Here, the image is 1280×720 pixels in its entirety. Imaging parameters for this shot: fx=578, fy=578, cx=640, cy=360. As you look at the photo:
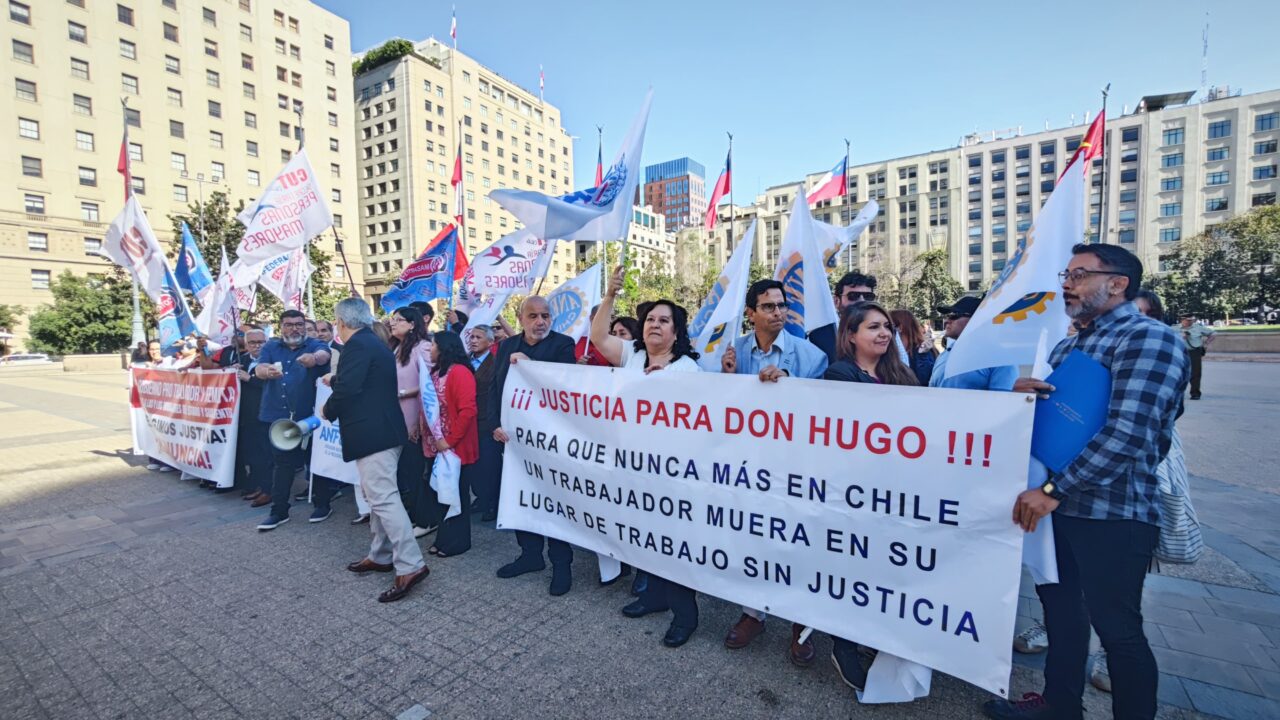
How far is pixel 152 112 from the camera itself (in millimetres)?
47438

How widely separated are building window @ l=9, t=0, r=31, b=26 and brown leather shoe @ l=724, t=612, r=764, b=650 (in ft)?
212

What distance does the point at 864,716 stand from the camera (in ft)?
8.30

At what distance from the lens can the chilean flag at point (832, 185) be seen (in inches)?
579

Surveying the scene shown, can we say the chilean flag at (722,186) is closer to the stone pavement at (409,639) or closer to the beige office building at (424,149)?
the stone pavement at (409,639)

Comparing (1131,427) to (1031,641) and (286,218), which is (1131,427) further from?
(286,218)

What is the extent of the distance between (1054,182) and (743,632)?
79.4m

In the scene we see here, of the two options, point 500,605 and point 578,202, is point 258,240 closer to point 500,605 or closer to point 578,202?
point 578,202

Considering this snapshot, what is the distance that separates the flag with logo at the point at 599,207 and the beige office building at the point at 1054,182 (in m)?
61.8

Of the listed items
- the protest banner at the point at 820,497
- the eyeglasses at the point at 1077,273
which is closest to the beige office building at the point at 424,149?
the protest banner at the point at 820,497

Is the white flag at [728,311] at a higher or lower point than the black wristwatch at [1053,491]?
higher

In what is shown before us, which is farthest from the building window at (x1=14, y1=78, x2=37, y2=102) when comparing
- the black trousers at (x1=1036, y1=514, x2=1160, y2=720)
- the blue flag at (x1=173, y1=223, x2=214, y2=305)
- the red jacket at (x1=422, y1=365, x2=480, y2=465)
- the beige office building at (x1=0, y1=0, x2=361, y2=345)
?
the black trousers at (x1=1036, y1=514, x2=1160, y2=720)

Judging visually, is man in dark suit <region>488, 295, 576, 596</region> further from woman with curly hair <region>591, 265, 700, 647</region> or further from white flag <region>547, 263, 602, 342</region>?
white flag <region>547, 263, 602, 342</region>

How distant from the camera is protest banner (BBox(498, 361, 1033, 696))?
235cm

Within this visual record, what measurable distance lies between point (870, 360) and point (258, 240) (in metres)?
7.60
